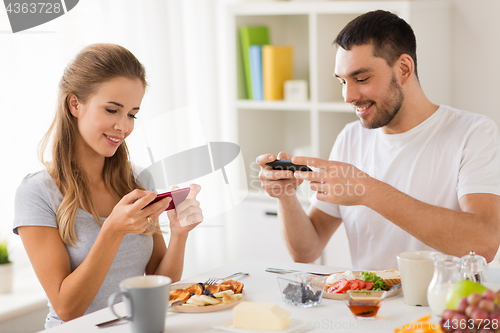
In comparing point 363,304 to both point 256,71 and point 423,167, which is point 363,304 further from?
point 256,71

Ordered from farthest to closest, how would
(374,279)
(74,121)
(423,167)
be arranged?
(423,167) → (74,121) → (374,279)

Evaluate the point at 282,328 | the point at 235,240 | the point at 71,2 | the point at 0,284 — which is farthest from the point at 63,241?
the point at 235,240

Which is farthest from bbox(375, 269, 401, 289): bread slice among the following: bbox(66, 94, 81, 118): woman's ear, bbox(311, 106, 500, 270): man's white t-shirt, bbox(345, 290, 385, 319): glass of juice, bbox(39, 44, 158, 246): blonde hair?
bbox(66, 94, 81, 118): woman's ear

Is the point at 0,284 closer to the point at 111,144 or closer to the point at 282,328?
the point at 111,144

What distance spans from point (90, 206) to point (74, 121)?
238mm

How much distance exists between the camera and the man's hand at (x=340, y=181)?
4.17 ft

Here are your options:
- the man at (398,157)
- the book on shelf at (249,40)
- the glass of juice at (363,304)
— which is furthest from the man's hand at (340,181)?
the book on shelf at (249,40)

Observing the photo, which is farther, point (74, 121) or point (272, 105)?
point (272, 105)

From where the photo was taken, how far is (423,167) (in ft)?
5.16

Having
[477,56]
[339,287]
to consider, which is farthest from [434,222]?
[477,56]

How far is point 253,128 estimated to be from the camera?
274 cm

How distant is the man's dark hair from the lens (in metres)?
1.55

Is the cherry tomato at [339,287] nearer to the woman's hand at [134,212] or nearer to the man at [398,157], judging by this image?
the man at [398,157]

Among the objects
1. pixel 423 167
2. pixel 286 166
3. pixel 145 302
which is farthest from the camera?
pixel 423 167
